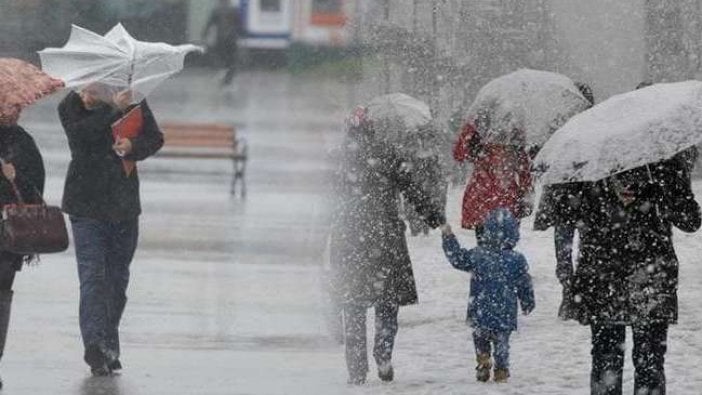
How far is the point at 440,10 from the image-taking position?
74.0 ft

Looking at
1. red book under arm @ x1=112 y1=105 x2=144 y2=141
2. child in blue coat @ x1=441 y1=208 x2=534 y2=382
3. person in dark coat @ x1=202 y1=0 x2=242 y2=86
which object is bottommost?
person in dark coat @ x1=202 y1=0 x2=242 y2=86

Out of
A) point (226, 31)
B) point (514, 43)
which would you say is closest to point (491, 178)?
point (514, 43)

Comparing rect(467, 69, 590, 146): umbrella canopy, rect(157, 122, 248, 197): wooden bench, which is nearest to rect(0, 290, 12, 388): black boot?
rect(467, 69, 590, 146): umbrella canopy

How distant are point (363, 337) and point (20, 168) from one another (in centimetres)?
177

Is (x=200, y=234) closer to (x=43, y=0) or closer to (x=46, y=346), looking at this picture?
(x=46, y=346)

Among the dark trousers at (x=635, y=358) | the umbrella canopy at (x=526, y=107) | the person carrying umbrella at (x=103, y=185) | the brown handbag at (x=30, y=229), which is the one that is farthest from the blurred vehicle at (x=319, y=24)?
the dark trousers at (x=635, y=358)

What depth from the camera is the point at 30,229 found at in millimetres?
9609

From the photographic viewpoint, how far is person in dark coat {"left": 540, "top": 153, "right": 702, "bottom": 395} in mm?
8266

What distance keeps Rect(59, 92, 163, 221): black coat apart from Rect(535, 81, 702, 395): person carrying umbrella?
247cm

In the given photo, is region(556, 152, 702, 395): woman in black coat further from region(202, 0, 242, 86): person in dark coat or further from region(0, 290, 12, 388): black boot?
region(202, 0, 242, 86): person in dark coat

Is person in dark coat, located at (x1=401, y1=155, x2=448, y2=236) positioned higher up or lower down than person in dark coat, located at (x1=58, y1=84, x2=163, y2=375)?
lower down

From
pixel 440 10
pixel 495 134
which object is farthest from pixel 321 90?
pixel 495 134

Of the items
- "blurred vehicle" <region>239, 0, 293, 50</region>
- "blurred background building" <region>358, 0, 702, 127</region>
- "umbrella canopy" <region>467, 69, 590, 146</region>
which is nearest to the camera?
"umbrella canopy" <region>467, 69, 590, 146</region>

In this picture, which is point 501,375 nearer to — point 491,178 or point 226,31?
point 491,178
